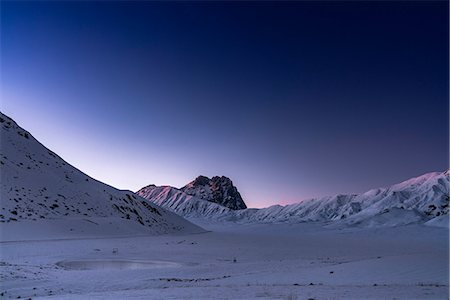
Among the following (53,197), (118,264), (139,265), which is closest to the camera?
(139,265)

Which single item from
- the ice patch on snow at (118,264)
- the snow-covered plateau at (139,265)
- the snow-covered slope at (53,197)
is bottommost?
the ice patch on snow at (118,264)

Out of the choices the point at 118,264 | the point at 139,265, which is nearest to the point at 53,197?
the point at 118,264

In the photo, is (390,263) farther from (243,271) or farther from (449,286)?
(243,271)

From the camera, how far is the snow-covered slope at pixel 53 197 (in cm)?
5856

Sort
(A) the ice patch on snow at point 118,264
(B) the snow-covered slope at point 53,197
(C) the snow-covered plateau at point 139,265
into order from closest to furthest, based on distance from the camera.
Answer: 1. (C) the snow-covered plateau at point 139,265
2. (A) the ice patch on snow at point 118,264
3. (B) the snow-covered slope at point 53,197

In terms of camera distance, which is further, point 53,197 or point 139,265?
point 53,197

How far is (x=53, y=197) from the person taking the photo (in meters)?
68.4

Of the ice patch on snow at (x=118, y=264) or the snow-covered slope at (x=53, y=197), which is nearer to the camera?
the ice patch on snow at (x=118, y=264)

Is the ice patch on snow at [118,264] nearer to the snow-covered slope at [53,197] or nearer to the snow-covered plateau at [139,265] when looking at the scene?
the snow-covered plateau at [139,265]

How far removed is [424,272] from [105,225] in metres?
53.1

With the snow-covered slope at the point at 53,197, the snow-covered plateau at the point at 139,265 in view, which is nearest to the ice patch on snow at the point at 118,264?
the snow-covered plateau at the point at 139,265

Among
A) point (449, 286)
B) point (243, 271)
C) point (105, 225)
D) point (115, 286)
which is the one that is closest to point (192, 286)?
point (115, 286)

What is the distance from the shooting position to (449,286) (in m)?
16.4

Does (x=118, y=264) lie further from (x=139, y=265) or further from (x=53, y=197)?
(x=53, y=197)
